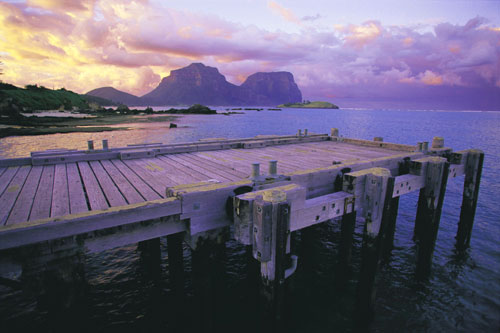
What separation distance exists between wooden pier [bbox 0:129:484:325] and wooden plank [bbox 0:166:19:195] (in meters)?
0.02

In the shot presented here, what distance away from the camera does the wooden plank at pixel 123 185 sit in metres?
5.55

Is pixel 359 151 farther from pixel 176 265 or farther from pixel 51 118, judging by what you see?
pixel 51 118

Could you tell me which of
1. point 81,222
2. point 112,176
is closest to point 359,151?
point 112,176

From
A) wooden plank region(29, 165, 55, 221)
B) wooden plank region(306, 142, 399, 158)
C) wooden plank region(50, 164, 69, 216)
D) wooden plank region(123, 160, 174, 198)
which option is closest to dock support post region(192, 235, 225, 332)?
wooden plank region(123, 160, 174, 198)

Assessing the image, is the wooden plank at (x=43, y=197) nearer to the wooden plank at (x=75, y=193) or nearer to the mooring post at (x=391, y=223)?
the wooden plank at (x=75, y=193)

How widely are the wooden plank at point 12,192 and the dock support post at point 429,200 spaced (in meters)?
10.7

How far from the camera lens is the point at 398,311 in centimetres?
829

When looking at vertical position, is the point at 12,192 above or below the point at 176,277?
above

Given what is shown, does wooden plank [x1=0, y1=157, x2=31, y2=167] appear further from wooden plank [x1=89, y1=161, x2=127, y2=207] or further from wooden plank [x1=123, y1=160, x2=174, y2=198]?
wooden plank [x1=123, y1=160, x2=174, y2=198]

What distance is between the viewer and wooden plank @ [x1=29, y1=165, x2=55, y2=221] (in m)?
4.70

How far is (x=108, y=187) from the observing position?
623cm

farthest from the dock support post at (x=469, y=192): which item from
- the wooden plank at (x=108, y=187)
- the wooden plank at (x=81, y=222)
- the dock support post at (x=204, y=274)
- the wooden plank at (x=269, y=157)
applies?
the wooden plank at (x=108, y=187)

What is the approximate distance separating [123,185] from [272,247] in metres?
3.84

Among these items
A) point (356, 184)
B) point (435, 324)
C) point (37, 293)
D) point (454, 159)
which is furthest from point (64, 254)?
point (454, 159)
